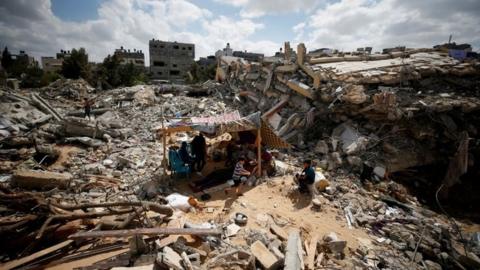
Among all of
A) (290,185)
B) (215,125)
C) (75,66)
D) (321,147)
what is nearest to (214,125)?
(215,125)

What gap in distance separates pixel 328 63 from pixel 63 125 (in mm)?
12473

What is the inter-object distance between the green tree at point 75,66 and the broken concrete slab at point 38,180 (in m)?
26.9

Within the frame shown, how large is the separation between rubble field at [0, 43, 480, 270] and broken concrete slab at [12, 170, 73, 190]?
31 millimetres

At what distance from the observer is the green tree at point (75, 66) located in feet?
91.0

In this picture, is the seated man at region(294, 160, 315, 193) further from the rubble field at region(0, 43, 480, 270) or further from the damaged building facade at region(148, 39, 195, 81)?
the damaged building facade at region(148, 39, 195, 81)

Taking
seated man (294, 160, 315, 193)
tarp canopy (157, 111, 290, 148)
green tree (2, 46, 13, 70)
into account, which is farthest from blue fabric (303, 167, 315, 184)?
green tree (2, 46, 13, 70)

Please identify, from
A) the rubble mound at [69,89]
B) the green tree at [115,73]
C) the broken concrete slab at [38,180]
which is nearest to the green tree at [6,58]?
the green tree at [115,73]

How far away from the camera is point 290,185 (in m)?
6.64

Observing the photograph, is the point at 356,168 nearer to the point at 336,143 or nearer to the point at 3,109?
the point at 336,143

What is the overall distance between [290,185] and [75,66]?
31.0 meters

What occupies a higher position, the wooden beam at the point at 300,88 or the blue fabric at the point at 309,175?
the wooden beam at the point at 300,88

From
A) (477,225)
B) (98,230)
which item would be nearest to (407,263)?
(477,225)

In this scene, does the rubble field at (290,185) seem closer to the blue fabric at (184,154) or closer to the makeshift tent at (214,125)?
the makeshift tent at (214,125)

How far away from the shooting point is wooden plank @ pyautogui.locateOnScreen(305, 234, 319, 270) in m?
3.92
